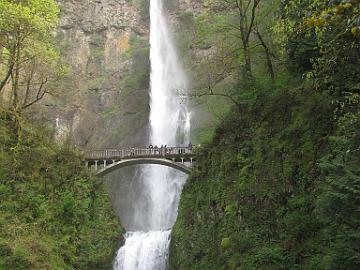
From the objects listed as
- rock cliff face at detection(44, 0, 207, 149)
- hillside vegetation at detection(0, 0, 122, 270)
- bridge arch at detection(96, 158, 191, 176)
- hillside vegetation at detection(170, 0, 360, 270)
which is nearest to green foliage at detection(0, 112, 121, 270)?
hillside vegetation at detection(0, 0, 122, 270)

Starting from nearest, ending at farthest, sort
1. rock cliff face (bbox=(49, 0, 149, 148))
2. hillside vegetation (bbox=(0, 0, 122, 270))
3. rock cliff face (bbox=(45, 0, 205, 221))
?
hillside vegetation (bbox=(0, 0, 122, 270)), rock cliff face (bbox=(45, 0, 205, 221)), rock cliff face (bbox=(49, 0, 149, 148))

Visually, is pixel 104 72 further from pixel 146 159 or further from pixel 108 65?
pixel 146 159

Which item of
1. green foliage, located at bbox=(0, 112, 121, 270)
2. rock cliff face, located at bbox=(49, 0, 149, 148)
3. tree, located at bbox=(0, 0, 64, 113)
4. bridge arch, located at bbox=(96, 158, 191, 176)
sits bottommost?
green foliage, located at bbox=(0, 112, 121, 270)

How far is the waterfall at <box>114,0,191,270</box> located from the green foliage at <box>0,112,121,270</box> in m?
1.94

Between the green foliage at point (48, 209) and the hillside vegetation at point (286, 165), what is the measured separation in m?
4.60

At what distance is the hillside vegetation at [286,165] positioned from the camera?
340 inches

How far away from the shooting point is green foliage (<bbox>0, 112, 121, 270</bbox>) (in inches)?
771

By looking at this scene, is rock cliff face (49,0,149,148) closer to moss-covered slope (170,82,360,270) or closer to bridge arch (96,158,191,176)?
bridge arch (96,158,191,176)

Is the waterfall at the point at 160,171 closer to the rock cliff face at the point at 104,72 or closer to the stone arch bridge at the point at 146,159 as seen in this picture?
the rock cliff face at the point at 104,72

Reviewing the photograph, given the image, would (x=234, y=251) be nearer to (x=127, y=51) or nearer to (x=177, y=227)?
(x=177, y=227)

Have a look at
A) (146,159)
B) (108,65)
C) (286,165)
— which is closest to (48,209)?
(146,159)

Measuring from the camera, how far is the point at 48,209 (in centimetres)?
2228

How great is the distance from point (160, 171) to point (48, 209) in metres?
18.1

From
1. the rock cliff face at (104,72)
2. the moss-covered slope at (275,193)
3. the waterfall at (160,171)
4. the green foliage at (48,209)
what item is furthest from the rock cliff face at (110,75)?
the moss-covered slope at (275,193)
